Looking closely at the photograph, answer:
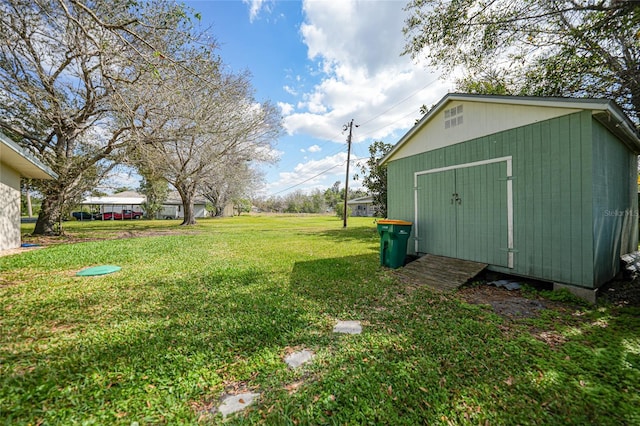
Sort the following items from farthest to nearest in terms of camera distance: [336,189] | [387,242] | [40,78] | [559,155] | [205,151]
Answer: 1. [336,189]
2. [205,151]
3. [40,78]
4. [387,242]
5. [559,155]

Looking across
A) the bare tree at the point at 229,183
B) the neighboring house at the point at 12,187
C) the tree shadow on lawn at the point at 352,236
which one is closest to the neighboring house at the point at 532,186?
the tree shadow on lawn at the point at 352,236

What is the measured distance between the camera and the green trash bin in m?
5.90

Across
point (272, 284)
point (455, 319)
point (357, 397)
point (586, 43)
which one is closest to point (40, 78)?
point (272, 284)

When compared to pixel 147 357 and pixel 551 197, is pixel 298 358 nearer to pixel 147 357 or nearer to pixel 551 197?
pixel 147 357

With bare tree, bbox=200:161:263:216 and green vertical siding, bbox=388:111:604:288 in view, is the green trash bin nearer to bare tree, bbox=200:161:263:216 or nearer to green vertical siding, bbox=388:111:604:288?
green vertical siding, bbox=388:111:604:288

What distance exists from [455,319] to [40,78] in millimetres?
15302

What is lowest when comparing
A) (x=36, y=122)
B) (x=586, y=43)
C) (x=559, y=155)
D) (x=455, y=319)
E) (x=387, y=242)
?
(x=455, y=319)

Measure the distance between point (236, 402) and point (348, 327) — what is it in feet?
5.21

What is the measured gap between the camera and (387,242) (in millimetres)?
6152

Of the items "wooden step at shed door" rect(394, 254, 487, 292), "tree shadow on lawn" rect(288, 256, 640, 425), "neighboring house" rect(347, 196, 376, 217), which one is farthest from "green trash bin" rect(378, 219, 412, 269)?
"neighboring house" rect(347, 196, 376, 217)

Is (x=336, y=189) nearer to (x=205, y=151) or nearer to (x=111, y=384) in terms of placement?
(x=205, y=151)

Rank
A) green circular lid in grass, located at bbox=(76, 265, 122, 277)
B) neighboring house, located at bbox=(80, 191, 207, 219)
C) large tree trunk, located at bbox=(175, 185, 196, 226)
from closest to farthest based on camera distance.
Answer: green circular lid in grass, located at bbox=(76, 265, 122, 277) < large tree trunk, located at bbox=(175, 185, 196, 226) < neighboring house, located at bbox=(80, 191, 207, 219)

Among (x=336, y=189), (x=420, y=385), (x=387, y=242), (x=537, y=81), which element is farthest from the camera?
(x=336, y=189)

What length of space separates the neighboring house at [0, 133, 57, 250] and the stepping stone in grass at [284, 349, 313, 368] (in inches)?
390
